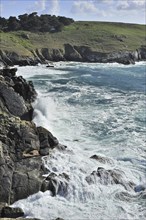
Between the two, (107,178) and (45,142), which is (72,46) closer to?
(45,142)

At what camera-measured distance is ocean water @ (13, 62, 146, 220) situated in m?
22.9

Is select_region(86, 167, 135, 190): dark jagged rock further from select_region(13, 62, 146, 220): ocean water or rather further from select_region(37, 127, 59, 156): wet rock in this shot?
select_region(37, 127, 59, 156): wet rock

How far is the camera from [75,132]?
36219mm

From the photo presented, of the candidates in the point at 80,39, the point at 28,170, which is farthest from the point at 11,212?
the point at 80,39

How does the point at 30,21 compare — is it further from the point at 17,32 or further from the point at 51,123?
the point at 51,123

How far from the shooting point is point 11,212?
2139cm

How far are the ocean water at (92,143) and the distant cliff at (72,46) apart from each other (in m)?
27.2

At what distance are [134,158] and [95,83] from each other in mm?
38854

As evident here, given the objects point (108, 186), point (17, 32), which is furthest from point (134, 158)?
point (17, 32)

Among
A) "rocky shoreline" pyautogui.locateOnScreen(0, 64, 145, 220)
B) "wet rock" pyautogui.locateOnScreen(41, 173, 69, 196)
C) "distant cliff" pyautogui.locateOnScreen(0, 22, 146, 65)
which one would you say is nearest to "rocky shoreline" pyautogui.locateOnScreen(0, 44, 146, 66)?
"distant cliff" pyautogui.locateOnScreen(0, 22, 146, 65)

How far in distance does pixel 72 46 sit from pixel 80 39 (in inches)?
472

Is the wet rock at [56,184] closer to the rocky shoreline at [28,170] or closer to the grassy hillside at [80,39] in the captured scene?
the rocky shoreline at [28,170]

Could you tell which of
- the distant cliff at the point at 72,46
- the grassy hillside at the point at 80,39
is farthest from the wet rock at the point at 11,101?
the grassy hillside at the point at 80,39

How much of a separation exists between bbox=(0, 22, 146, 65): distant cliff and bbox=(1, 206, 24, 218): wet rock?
64523 millimetres
